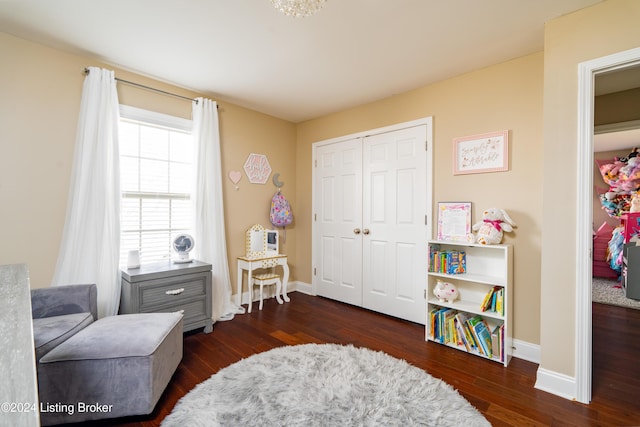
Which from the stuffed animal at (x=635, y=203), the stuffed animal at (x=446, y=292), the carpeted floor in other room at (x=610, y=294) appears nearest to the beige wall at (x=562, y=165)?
the stuffed animal at (x=446, y=292)

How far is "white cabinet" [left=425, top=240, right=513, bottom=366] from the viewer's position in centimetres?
222

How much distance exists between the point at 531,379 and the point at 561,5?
8.18 ft

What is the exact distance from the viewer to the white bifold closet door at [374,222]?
2973 millimetres

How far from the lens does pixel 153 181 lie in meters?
2.83

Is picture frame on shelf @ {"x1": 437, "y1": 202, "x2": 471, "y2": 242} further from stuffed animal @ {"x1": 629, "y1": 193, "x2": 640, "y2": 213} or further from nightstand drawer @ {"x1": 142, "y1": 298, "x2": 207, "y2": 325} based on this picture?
stuffed animal @ {"x1": 629, "y1": 193, "x2": 640, "y2": 213}

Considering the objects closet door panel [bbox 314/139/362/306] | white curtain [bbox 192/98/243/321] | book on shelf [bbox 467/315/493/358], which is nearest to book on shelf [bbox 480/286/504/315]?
book on shelf [bbox 467/315/493/358]

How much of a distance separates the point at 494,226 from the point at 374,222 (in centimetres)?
129

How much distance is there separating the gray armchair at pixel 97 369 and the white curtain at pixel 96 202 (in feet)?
1.94

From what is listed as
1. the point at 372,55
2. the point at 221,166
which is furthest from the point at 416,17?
the point at 221,166

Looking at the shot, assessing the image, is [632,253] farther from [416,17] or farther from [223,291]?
[223,291]

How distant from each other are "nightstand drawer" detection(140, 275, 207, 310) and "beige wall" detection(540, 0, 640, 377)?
9.22 feet

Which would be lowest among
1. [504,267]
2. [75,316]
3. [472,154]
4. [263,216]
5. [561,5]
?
[75,316]

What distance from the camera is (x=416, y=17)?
74.4 inches

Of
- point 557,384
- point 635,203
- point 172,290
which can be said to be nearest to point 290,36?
point 172,290
